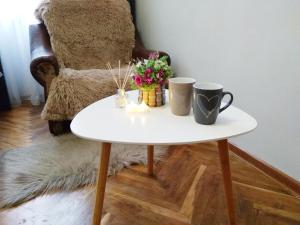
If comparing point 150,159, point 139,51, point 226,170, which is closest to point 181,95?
point 226,170

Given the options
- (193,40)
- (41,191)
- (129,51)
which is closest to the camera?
(41,191)

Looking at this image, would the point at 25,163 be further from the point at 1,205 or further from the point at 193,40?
the point at 193,40

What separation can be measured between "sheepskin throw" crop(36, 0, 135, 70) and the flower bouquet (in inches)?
38.4

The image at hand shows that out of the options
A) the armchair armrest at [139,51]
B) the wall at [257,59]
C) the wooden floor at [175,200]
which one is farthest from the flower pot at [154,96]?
the armchair armrest at [139,51]

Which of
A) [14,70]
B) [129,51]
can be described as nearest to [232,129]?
[129,51]

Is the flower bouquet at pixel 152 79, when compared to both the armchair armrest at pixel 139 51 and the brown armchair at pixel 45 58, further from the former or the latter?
the armchair armrest at pixel 139 51

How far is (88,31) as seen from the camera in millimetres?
1842

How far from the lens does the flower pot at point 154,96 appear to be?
2.81 ft

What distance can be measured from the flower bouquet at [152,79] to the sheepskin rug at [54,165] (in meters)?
0.53

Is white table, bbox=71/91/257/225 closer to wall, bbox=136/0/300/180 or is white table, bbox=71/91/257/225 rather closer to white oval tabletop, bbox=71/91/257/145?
white oval tabletop, bbox=71/91/257/145

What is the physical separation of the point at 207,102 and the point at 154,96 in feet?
0.71

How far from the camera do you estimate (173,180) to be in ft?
3.90

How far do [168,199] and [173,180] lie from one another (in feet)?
0.43

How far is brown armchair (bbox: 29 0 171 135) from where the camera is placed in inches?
54.9
